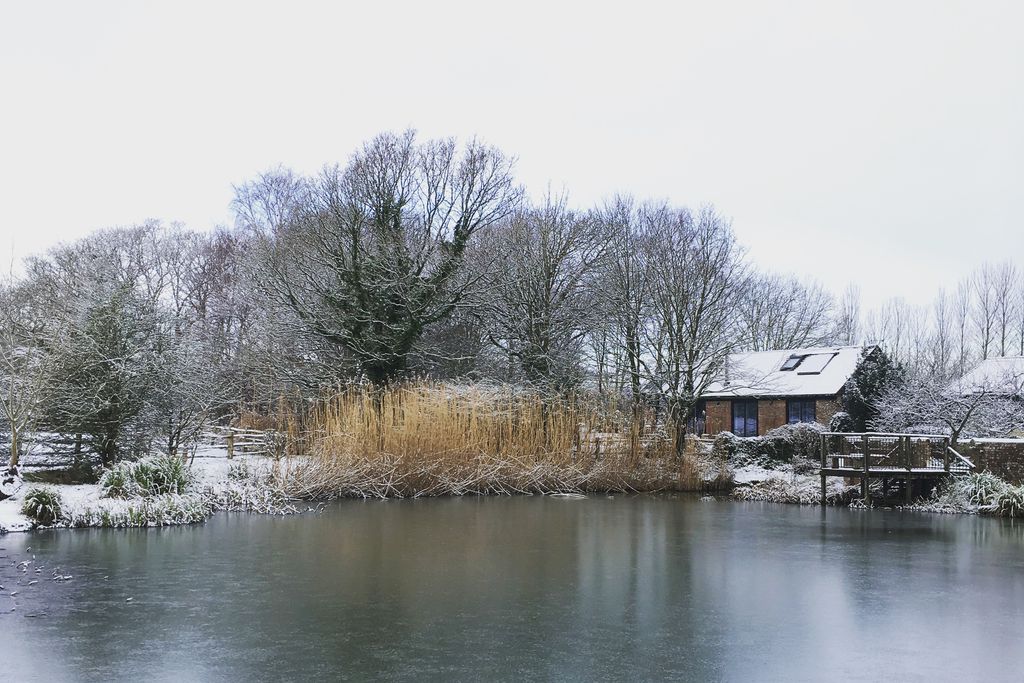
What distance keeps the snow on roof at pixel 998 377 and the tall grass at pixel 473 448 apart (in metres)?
8.65

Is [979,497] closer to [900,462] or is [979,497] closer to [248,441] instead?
[900,462]

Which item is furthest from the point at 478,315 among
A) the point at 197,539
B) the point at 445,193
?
the point at 197,539

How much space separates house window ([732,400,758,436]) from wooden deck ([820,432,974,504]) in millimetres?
10519

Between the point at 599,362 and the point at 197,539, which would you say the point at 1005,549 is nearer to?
the point at 197,539

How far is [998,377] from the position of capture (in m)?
28.8

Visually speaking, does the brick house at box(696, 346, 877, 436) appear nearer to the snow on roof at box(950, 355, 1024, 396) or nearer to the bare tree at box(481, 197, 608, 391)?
the snow on roof at box(950, 355, 1024, 396)

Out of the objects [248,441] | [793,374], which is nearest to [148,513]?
[248,441]

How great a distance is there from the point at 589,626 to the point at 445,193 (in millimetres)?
18687

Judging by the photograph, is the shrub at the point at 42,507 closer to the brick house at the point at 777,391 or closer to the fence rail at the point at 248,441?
the fence rail at the point at 248,441

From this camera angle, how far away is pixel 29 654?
642cm

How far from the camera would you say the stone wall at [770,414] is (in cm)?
2977

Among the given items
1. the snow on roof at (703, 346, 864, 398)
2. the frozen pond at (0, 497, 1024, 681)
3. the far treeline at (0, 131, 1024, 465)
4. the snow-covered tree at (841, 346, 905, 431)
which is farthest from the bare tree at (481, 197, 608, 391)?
the frozen pond at (0, 497, 1024, 681)

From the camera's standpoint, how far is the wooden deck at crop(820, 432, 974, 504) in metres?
18.5

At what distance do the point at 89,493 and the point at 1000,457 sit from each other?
16238mm
